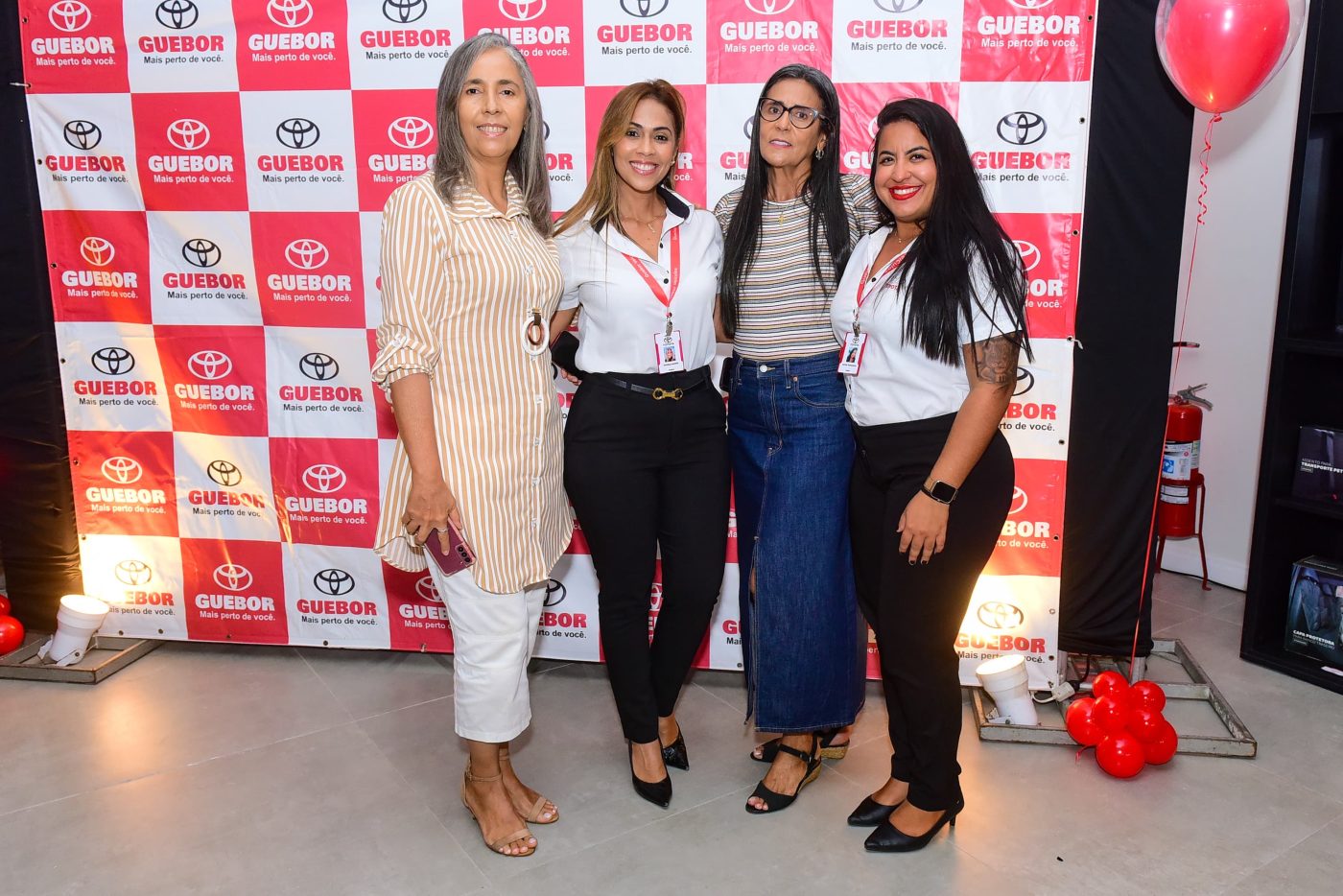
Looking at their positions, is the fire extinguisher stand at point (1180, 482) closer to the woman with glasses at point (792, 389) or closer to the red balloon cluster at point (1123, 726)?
the red balloon cluster at point (1123, 726)

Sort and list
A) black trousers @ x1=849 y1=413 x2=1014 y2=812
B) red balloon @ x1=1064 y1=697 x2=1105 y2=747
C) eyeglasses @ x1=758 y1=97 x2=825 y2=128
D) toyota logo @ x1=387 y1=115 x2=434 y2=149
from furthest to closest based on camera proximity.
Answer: toyota logo @ x1=387 y1=115 x2=434 y2=149 → red balloon @ x1=1064 y1=697 x2=1105 y2=747 → eyeglasses @ x1=758 y1=97 x2=825 y2=128 → black trousers @ x1=849 y1=413 x2=1014 y2=812

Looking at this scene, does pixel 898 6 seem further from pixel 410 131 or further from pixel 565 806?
pixel 565 806

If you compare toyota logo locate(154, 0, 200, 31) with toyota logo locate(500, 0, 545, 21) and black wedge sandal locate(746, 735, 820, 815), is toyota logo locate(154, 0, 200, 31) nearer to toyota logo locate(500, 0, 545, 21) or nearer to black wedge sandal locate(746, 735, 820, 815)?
toyota logo locate(500, 0, 545, 21)

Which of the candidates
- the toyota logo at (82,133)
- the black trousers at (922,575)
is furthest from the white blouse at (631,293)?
the toyota logo at (82,133)

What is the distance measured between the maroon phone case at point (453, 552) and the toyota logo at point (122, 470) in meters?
1.78

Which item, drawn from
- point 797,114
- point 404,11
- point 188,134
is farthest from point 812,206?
point 188,134

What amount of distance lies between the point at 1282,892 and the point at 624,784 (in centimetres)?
150

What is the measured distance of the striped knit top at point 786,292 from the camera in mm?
2277

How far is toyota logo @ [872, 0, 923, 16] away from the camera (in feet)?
9.31

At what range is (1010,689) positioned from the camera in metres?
2.85

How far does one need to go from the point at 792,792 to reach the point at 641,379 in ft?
3.58

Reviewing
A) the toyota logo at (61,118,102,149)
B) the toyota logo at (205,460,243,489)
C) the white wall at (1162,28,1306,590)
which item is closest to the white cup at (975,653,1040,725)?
the white wall at (1162,28,1306,590)

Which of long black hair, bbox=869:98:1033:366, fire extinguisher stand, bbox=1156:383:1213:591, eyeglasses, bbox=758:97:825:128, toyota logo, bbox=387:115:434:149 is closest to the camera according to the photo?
long black hair, bbox=869:98:1033:366

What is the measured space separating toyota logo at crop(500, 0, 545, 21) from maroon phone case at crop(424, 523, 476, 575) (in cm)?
166
